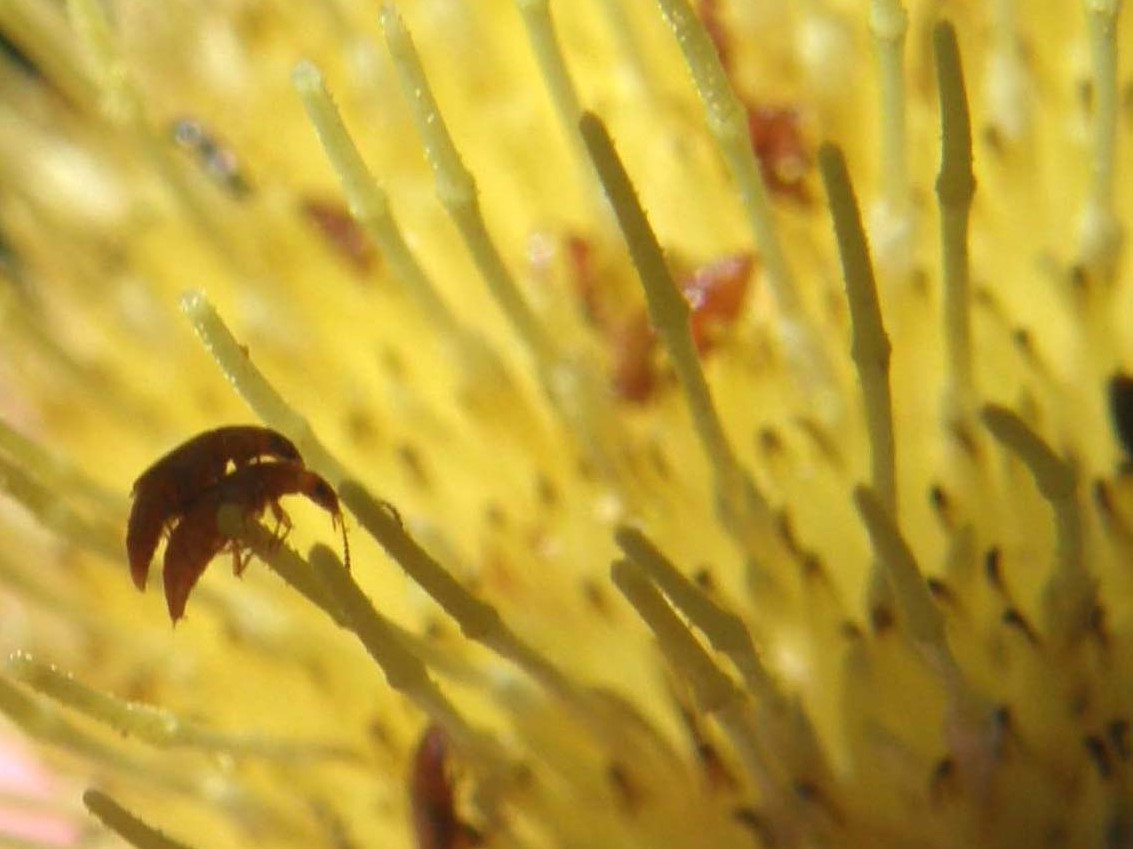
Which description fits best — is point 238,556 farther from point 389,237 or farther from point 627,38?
point 627,38

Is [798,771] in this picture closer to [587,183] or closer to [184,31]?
[587,183]

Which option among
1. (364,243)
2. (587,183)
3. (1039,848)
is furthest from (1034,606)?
(364,243)

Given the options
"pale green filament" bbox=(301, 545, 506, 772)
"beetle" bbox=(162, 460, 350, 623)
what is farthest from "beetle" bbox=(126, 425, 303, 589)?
"pale green filament" bbox=(301, 545, 506, 772)

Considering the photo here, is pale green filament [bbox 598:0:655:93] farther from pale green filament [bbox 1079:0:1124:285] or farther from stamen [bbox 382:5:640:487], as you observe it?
pale green filament [bbox 1079:0:1124:285]

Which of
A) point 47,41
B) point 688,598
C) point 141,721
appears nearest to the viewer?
point 688,598

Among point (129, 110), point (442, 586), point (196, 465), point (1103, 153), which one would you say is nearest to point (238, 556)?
point (196, 465)

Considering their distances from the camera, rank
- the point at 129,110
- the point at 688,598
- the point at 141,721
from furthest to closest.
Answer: the point at 129,110
the point at 141,721
the point at 688,598

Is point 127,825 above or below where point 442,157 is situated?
below
